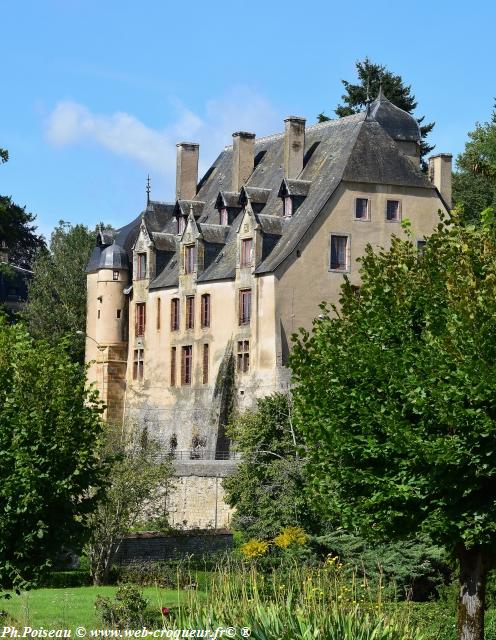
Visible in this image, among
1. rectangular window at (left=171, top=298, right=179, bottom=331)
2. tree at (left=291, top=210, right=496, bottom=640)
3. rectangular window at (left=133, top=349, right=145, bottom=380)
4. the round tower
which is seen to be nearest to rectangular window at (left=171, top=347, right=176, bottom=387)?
rectangular window at (left=171, top=298, right=179, bottom=331)

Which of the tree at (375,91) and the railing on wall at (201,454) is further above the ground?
the tree at (375,91)

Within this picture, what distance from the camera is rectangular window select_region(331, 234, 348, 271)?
229ft

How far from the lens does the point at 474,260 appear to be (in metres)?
28.2

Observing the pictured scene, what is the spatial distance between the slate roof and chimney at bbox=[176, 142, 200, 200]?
2.00ft

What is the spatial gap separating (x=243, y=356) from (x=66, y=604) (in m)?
35.3

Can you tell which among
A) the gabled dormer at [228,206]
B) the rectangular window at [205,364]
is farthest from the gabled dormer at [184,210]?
the rectangular window at [205,364]

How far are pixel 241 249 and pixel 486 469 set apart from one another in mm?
45712

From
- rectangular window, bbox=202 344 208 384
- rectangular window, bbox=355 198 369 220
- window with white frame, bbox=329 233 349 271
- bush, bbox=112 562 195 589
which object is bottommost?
bush, bbox=112 562 195 589

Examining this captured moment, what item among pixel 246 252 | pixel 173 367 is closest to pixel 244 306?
pixel 246 252

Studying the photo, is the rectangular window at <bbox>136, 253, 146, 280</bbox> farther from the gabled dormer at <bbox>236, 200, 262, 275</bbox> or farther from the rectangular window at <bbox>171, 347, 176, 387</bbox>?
the gabled dormer at <bbox>236, 200, 262, 275</bbox>

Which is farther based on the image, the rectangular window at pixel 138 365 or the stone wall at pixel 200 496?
the rectangular window at pixel 138 365

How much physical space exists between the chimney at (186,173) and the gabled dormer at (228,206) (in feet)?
18.6

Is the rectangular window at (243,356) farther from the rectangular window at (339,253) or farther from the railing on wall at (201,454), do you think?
the rectangular window at (339,253)

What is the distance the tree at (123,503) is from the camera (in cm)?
4666
